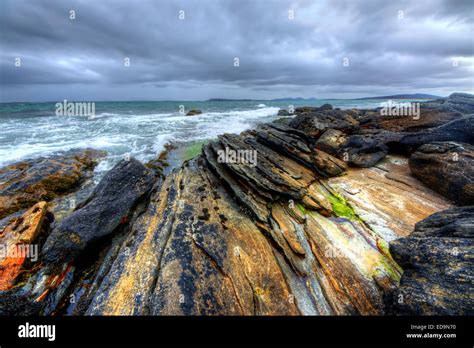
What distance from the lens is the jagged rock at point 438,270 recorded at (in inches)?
181

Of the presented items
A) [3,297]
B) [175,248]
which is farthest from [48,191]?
[175,248]

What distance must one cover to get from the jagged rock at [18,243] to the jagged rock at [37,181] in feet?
11.0

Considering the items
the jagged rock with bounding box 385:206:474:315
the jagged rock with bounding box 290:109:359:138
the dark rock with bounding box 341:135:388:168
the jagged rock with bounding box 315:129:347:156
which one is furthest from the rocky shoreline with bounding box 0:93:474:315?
the jagged rock with bounding box 290:109:359:138

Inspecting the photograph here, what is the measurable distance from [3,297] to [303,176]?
42.9 feet

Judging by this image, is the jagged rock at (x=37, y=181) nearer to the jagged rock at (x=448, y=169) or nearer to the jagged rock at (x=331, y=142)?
the jagged rock at (x=331, y=142)

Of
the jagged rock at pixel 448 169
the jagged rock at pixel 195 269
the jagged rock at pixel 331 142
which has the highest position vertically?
the jagged rock at pixel 331 142

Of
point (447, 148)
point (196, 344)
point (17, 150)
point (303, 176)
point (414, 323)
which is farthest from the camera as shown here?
point (17, 150)

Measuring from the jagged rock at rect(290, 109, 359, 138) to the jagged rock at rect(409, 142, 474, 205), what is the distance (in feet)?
25.9

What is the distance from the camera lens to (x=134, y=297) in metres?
5.58

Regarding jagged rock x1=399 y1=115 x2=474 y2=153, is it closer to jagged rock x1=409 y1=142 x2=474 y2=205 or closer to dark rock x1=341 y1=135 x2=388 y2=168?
dark rock x1=341 y1=135 x2=388 y2=168

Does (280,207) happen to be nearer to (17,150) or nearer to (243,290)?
(243,290)

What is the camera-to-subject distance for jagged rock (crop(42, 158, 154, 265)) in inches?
288

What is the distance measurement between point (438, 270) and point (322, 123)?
51.9 ft

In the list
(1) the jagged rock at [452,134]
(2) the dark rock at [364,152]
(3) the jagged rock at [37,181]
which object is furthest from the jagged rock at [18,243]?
(1) the jagged rock at [452,134]
